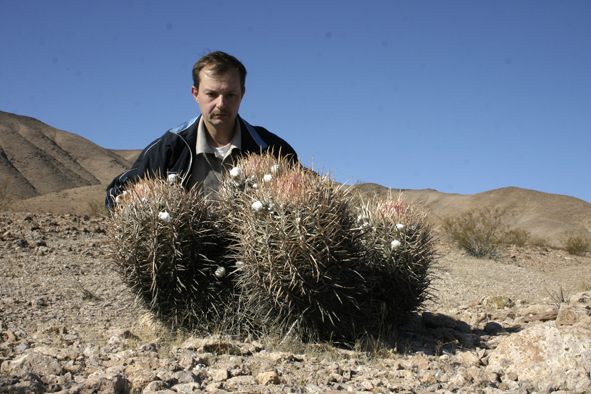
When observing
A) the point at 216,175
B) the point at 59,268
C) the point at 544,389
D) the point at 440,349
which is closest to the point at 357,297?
the point at 440,349

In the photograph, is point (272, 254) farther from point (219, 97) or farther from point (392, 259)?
point (219, 97)

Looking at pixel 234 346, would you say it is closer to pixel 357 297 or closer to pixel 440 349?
pixel 357 297

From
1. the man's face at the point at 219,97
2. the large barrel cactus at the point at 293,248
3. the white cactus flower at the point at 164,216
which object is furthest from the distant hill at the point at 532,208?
the white cactus flower at the point at 164,216

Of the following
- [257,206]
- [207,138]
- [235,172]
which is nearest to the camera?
[257,206]

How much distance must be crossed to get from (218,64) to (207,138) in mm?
816

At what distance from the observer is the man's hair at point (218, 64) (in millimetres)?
4625

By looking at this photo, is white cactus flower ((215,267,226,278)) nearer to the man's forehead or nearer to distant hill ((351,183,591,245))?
the man's forehead

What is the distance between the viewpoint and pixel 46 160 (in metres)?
48.3

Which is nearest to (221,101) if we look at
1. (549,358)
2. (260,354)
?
(260,354)

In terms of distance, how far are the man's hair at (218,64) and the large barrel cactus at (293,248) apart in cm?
117

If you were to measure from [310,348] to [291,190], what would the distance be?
1288 millimetres

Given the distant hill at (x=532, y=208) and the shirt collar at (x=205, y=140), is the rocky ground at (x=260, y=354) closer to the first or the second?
the shirt collar at (x=205, y=140)

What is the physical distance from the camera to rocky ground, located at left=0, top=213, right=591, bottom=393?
→ 9.61 feet

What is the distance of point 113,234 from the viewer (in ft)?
12.7
